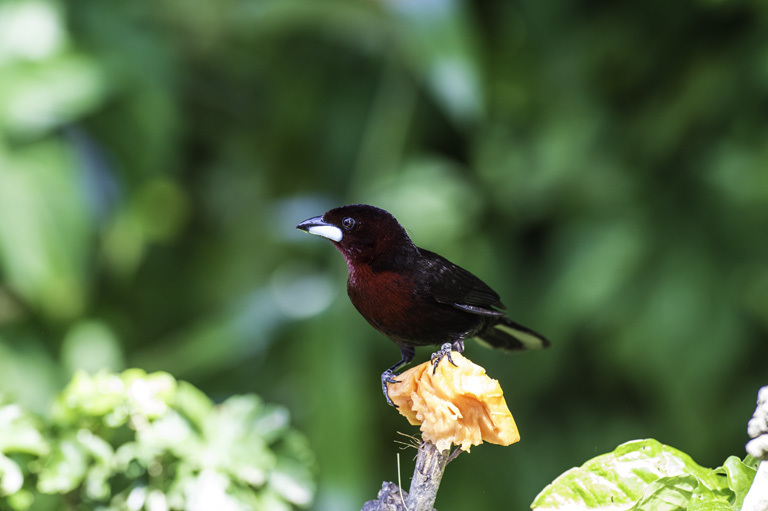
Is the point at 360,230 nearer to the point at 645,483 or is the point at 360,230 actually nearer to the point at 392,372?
the point at 392,372

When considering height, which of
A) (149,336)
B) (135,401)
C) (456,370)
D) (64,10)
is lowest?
(149,336)

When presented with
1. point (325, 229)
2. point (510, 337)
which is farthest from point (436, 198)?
point (325, 229)

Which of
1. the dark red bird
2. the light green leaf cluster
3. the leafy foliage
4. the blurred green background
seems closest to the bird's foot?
the dark red bird

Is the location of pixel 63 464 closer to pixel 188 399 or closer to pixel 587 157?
pixel 188 399

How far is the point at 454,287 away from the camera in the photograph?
1.49ft

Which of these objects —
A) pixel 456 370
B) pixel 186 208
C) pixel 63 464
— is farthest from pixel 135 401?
pixel 186 208

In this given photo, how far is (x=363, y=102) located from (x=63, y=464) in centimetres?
111

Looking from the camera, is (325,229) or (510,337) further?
(510,337)

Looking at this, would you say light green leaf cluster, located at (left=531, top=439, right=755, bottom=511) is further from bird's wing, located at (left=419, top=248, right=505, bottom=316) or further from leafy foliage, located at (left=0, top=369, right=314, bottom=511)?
leafy foliage, located at (left=0, top=369, right=314, bottom=511)

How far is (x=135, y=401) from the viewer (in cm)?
56

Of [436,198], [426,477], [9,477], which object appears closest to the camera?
[426,477]

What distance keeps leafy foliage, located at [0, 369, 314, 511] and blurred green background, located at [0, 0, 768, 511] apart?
21.8 inches

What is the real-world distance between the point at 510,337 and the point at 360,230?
16 cm

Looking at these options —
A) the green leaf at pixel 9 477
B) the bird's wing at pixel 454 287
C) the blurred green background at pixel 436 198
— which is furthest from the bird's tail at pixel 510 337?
the blurred green background at pixel 436 198
